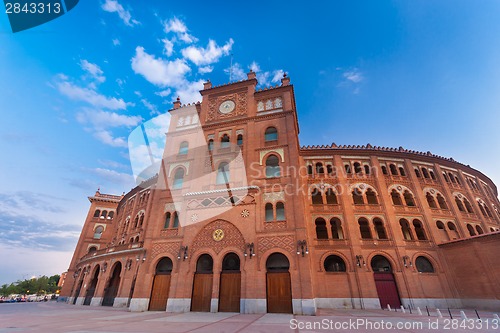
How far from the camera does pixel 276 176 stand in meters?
19.8

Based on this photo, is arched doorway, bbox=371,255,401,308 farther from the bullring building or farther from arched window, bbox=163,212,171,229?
arched window, bbox=163,212,171,229

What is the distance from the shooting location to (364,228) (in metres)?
24.1

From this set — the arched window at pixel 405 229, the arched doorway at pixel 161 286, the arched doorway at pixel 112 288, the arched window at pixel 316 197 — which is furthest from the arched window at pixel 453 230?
the arched doorway at pixel 112 288

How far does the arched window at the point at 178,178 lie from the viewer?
74.0ft

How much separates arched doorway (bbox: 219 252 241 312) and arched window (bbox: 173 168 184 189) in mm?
8516

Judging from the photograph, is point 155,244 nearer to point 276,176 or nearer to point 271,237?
point 271,237

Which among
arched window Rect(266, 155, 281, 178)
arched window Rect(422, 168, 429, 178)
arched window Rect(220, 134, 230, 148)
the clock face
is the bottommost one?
arched window Rect(266, 155, 281, 178)

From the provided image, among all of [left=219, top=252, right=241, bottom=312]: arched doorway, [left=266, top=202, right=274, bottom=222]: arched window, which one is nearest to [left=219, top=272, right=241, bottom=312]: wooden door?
[left=219, top=252, right=241, bottom=312]: arched doorway

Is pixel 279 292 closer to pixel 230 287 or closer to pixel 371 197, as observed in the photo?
pixel 230 287

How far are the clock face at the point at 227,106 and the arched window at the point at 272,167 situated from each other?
729 cm

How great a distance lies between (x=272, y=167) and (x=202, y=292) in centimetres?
1132

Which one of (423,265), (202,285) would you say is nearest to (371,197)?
(423,265)

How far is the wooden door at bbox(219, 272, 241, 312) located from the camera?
16.3m

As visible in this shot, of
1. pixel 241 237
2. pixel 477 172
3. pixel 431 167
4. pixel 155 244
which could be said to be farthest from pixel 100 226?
pixel 477 172
